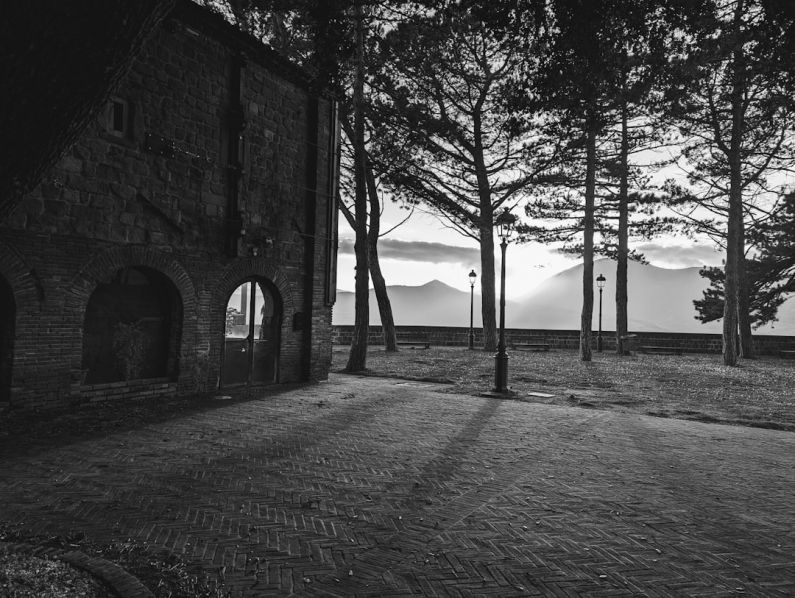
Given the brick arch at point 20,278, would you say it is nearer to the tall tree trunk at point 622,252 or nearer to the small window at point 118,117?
the small window at point 118,117

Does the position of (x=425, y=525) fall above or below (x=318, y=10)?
below

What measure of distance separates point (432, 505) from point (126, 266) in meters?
8.07

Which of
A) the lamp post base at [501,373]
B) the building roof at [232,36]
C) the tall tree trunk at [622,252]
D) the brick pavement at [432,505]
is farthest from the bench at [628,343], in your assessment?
the building roof at [232,36]

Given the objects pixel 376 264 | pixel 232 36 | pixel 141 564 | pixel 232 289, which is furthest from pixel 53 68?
pixel 376 264

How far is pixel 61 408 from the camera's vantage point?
363 inches

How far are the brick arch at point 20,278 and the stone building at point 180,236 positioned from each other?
0.02 meters

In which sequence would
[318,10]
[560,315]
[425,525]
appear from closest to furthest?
[425,525]
[318,10]
[560,315]

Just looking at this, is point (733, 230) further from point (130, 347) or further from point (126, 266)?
point (130, 347)

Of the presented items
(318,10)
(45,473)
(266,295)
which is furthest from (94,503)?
(266,295)

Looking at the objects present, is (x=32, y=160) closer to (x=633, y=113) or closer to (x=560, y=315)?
(x=633, y=113)

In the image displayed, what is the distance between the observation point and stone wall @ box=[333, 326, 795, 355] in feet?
91.0

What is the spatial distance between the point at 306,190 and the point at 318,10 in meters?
8.83

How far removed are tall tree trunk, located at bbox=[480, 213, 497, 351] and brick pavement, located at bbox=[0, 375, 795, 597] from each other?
55.8 ft

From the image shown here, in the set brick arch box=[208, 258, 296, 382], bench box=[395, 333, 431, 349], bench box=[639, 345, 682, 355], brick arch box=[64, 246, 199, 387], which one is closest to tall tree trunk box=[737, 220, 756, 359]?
bench box=[639, 345, 682, 355]
